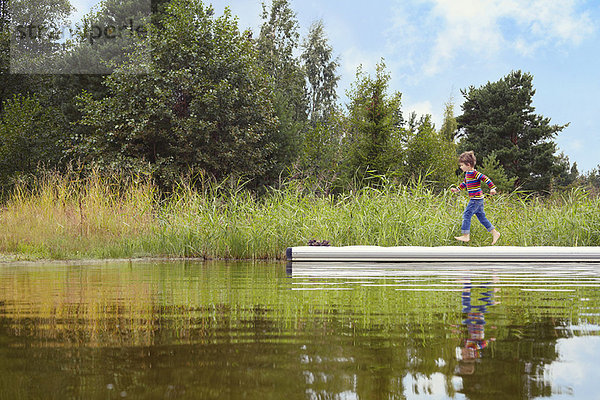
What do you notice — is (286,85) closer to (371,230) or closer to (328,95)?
(328,95)

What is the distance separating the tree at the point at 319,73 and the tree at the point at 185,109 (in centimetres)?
1279

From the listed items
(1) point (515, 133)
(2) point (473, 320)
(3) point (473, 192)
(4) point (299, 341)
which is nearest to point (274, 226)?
(3) point (473, 192)

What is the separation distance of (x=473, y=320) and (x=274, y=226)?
7.02 metres

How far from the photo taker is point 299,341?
248cm

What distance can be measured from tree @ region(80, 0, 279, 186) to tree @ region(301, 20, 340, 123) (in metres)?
12.8

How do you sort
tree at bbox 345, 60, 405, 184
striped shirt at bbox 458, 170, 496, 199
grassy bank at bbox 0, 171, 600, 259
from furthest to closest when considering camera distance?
tree at bbox 345, 60, 405, 184
grassy bank at bbox 0, 171, 600, 259
striped shirt at bbox 458, 170, 496, 199

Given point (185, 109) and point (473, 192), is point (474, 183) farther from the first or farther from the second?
point (185, 109)

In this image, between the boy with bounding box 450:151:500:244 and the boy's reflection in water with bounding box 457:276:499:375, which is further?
the boy with bounding box 450:151:500:244

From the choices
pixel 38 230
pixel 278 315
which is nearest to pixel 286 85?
pixel 38 230

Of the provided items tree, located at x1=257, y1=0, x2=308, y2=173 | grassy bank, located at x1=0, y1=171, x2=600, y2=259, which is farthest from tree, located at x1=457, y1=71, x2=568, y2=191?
grassy bank, located at x1=0, y1=171, x2=600, y2=259

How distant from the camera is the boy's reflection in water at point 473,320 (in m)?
2.13

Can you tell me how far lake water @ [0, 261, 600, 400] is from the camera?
175cm

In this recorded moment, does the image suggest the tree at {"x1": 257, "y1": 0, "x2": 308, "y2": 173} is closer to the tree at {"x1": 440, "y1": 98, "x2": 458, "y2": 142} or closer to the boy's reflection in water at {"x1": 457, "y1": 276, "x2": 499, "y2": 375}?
the tree at {"x1": 440, "y1": 98, "x2": 458, "y2": 142}

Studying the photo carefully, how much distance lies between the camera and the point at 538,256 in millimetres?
7656
